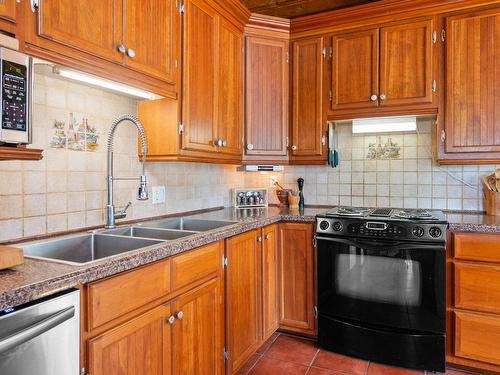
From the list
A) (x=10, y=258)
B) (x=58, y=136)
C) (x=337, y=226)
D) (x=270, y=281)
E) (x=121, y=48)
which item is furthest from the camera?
(x=270, y=281)

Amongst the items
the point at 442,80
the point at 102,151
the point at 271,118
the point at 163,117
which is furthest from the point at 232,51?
the point at 442,80

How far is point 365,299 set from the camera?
2244 mm

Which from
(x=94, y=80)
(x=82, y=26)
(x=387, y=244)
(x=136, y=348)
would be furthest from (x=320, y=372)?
(x=82, y=26)

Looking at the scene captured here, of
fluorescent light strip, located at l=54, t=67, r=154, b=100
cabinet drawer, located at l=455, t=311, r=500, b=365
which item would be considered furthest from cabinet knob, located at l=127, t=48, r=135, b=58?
cabinet drawer, located at l=455, t=311, r=500, b=365

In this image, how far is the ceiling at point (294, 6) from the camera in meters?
2.63

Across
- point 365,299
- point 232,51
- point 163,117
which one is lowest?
point 365,299

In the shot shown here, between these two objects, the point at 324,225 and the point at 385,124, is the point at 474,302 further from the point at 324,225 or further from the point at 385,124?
the point at 385,124

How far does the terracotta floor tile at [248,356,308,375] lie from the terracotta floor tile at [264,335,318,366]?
5 centimetres

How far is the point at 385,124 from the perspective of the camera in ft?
8.54

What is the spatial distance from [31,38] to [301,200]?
7.49 ft

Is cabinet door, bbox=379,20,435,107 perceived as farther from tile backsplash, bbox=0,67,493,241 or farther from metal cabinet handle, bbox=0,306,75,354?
metal cabinet handle, bbox=0,306,75,354

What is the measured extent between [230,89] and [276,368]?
6.11 ft

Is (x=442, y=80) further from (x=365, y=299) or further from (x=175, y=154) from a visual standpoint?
(x=175, y=154)

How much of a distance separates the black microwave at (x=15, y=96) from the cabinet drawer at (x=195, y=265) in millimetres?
723
